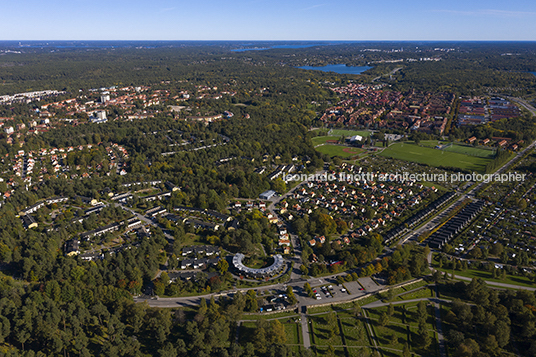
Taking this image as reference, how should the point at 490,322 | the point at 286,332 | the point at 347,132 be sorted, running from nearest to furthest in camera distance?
the point at 490,322 < the point at 286,332 < the point at 347,132

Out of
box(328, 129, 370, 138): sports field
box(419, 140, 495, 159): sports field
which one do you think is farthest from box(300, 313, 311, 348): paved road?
box(328, 129, 370, 138): sports field

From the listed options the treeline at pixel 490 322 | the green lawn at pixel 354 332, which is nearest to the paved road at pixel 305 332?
the green lawn at pixel 354 332

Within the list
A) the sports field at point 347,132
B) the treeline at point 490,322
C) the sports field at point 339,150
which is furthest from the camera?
the sports field at point 347,132

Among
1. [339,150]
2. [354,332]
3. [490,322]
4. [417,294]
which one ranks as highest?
[339,150]

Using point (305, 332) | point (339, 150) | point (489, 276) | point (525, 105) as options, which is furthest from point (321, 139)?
point (525, 105)

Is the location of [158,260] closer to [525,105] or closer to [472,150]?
[472,150]

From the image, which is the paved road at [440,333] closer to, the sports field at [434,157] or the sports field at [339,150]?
the sports field at [434,157]
